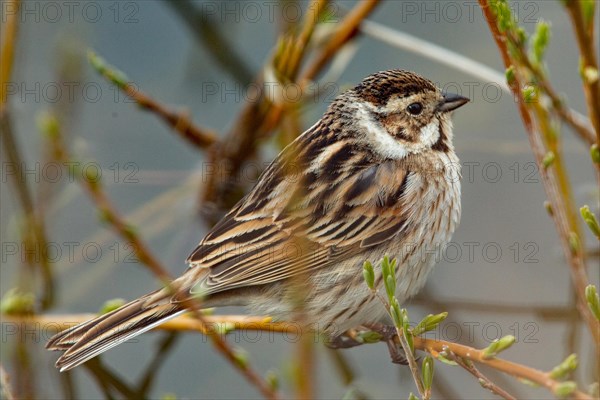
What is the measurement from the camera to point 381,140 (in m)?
4.16

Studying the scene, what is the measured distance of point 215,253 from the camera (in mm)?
4004

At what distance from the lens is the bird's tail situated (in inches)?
146

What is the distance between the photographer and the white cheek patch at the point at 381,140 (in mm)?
4141

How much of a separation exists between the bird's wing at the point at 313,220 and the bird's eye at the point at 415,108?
240mm

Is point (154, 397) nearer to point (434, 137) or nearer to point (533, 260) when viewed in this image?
point (434, 137)

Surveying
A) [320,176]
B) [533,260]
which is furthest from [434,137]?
[533,260]

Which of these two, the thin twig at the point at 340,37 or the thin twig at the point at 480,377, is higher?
the thin twig at the point at 340,37

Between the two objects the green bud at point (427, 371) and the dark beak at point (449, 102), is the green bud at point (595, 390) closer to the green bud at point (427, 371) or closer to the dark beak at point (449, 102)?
the green bud at point (427, 371)

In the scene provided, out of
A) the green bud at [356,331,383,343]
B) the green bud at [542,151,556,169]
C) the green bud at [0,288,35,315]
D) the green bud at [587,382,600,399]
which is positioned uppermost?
the green bud at [542,151,556,169]

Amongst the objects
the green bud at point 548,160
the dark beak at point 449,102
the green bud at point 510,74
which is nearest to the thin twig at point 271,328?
the green bud at point 548,160

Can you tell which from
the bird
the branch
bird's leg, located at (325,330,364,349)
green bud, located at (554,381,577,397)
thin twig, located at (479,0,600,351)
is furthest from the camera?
the branch

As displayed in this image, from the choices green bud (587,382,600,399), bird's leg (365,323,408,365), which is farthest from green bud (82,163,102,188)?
green bud (587,382,600,399)

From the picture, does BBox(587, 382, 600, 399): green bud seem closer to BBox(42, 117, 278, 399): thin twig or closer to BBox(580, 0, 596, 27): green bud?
BBox(580, 0, 596, 27): green bud

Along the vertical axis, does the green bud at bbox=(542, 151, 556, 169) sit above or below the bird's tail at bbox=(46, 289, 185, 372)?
above
